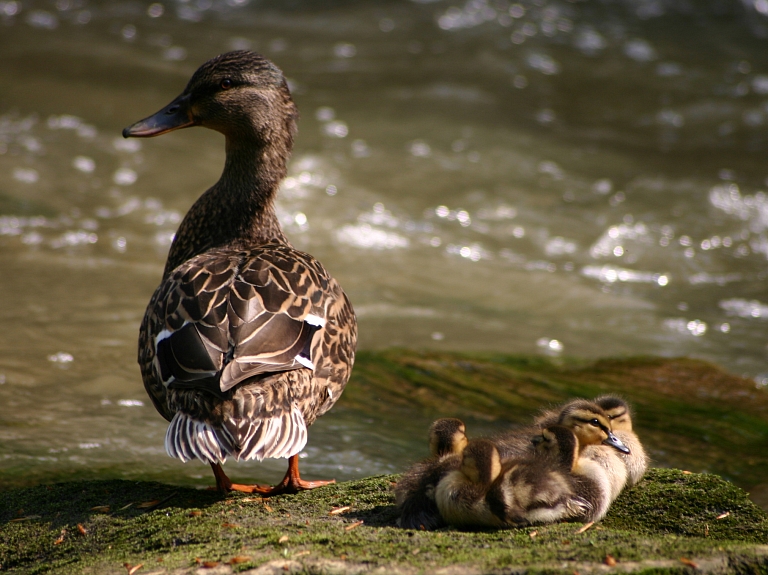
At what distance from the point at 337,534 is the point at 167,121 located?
285 centimetres

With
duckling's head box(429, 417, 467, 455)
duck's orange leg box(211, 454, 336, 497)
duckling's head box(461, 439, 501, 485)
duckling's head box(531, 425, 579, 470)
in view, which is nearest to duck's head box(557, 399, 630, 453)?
duckling's head box(531, 425, 579, 470)

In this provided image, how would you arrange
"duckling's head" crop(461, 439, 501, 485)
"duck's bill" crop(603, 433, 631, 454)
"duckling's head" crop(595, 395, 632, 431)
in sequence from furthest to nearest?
"duckling's head" crop(595, 395, 632, 431) < "duck's bill" crop(603, 433, 631, 454) < "duckling's head" crop(461, 439, 501, 485)

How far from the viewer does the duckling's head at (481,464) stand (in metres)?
3.16

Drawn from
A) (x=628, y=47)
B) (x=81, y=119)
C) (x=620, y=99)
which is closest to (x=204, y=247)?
(x=81, y=119)

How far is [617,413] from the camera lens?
409 cm

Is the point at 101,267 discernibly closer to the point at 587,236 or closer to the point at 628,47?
the point at 587,236

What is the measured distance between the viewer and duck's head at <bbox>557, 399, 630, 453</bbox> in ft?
12.4

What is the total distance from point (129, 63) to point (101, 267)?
21.7 ft

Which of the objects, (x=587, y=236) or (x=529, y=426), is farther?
(x=587, y=236)

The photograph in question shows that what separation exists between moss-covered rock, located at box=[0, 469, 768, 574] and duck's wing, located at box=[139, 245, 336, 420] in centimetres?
51

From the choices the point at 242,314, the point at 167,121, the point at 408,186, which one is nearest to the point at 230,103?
the point at 167,121

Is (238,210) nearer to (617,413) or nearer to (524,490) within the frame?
(617,413)

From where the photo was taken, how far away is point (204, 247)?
4867mm

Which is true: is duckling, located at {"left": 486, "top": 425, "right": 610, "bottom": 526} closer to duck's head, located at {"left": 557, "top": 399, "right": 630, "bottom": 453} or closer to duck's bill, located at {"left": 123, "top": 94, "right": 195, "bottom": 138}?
duck's head, located at {"left": 557, "top": 399, "right": 630, "bottom": 453}
